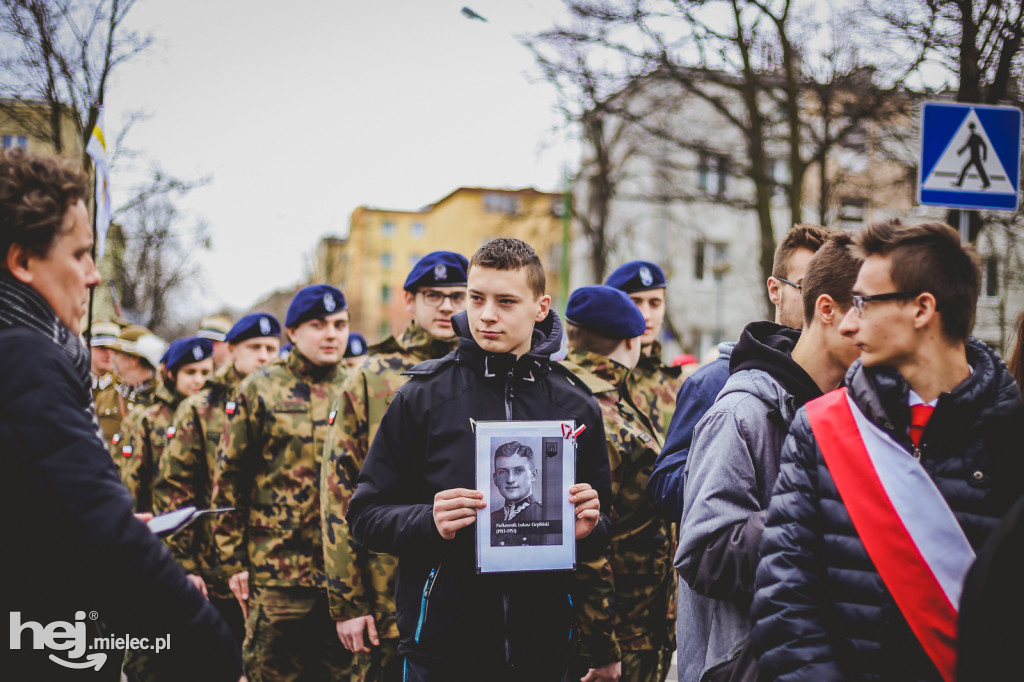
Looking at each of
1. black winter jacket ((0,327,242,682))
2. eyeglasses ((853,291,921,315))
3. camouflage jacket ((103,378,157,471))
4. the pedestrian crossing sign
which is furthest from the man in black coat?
camouflage jacket ((103,378,157,471))

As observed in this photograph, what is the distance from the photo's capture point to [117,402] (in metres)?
9.34

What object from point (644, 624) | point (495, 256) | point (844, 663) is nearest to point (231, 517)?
point (644, 624)

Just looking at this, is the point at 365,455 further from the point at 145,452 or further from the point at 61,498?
the point at 145,452

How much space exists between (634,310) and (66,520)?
3.38 m

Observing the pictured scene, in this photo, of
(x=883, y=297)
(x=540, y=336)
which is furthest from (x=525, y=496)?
(x=883, y=297)

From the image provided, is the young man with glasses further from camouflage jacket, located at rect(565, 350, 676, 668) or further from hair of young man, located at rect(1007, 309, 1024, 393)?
camouflage jacket, located at rect(565, 350, 676, 668)

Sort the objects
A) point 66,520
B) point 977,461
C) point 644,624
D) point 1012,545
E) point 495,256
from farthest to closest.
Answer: point 644,624
point 495,256
point 977,461
point 66,520
point 1012,545

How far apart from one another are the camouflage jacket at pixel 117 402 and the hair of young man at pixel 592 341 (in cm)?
526

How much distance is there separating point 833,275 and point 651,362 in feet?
8.06

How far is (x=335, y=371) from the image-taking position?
5.64 meters

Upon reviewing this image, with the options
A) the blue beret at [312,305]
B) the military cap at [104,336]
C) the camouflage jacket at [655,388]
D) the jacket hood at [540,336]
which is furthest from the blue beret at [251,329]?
the jacket hood at [540,336]

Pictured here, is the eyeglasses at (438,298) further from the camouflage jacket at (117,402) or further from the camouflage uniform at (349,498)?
the camouflage jacket at (117,402)

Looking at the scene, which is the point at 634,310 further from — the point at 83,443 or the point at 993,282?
the point at 993,282

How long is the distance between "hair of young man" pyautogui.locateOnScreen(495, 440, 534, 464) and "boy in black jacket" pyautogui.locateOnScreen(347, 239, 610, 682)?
17 centimetres
